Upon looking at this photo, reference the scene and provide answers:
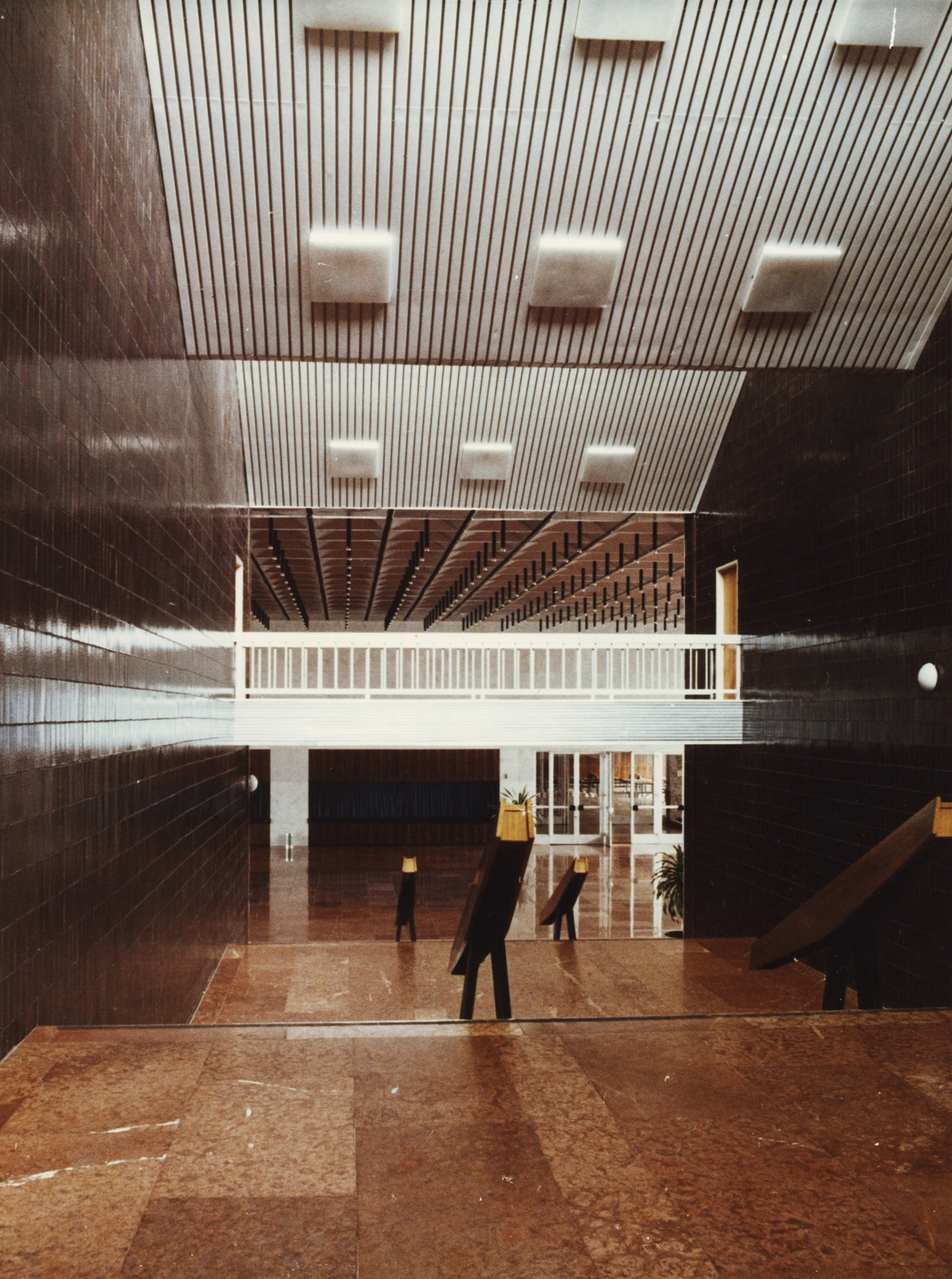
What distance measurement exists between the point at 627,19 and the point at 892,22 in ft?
4.73

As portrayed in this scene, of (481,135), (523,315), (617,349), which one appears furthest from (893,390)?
(481,135)

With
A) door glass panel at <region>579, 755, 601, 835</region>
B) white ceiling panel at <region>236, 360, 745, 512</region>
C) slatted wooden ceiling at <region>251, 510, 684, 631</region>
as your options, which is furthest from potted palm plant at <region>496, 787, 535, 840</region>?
door glass panel at <region>579, 755, 601, 835</region>

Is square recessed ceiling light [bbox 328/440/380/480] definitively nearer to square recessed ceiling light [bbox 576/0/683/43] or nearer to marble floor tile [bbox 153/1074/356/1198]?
square recessed ceiling light [bbox 576/0/683/43]

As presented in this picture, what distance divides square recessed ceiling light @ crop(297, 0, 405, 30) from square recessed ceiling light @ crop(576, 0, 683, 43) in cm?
98

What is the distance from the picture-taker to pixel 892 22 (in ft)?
19.1

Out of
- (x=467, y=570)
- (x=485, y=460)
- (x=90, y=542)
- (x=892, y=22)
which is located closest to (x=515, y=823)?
(x=90, y=542)

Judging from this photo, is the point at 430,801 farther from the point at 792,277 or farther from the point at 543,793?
the point at 792,277

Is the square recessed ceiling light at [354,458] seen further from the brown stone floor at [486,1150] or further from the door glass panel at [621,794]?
the door glass panel at [621,794]

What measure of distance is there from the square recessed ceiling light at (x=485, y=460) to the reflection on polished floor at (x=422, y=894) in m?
5.58

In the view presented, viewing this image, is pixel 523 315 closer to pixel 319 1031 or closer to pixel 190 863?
pixel 190 863

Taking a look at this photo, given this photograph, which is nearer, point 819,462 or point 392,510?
point 819,462

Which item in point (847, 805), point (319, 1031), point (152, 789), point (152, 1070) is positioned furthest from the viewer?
point (847, 805)

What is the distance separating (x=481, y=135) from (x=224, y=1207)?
19.2ft

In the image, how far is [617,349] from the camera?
320 inches
